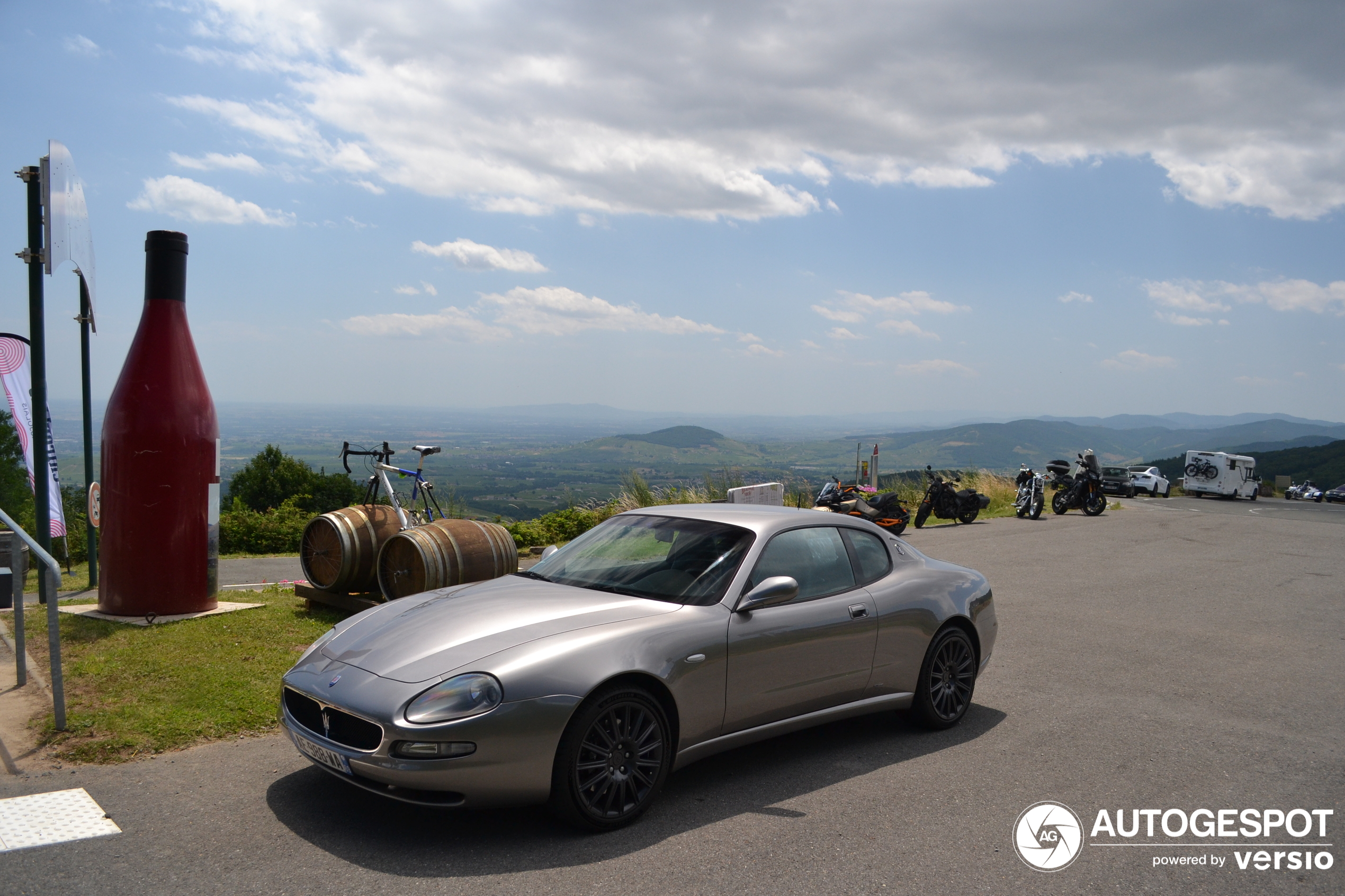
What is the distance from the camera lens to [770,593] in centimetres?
491

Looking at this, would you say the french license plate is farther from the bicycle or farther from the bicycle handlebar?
the bicycle handlebar

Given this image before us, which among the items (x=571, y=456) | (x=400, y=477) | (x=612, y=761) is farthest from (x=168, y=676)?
(x=571, y=456)

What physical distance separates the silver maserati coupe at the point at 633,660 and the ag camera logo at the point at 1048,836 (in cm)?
120

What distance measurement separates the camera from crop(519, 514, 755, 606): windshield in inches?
203

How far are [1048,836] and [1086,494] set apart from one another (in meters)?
24.6

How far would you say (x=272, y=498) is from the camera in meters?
26.5

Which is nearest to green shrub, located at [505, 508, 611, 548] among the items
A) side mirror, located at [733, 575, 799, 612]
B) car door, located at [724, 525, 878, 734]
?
car door, located at [724, 525, 878, 734]

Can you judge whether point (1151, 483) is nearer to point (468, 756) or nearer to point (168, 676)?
point (168, 676)

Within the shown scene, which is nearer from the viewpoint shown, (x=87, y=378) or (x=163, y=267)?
(x=163, y=267)

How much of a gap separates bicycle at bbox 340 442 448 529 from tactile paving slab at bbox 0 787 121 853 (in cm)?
472

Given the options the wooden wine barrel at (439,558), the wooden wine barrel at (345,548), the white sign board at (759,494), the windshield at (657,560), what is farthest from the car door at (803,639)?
the white sign board at (759,494)

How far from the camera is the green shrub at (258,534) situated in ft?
49.1

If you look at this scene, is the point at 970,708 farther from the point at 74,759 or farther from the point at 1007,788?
the point at 74,759

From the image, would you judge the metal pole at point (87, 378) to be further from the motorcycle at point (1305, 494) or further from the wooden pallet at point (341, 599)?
the motorcycle at point (1305, 494)
